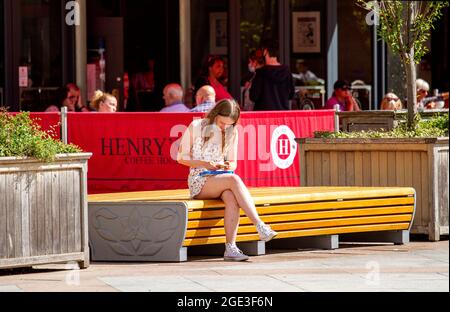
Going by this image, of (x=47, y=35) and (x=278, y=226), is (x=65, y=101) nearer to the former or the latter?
(x=47, y=35)

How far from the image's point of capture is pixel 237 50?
2020 cm

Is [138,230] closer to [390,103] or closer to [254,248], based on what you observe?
[254,248]

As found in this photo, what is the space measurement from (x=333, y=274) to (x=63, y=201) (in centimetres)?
219

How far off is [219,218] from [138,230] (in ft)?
2.33

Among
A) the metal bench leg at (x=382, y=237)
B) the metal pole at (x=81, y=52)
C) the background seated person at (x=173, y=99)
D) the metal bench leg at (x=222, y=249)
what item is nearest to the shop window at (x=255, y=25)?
the metal pole at (x=81, y=52)

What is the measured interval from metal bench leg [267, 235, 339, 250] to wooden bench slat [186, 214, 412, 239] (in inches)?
6.0

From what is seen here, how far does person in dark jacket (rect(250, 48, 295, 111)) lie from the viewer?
15.7m

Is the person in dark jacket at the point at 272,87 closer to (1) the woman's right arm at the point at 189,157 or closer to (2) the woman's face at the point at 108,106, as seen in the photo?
(2) the woman's face at the point at 108,106

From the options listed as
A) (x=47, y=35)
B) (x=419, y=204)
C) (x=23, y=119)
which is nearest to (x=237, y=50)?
(x=47, y=35)

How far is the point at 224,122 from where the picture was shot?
11133mm

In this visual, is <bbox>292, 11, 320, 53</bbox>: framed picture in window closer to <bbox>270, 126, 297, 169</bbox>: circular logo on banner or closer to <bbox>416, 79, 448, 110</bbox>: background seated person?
<bbox>416, 79, 448, 110</bbox>: background seated person

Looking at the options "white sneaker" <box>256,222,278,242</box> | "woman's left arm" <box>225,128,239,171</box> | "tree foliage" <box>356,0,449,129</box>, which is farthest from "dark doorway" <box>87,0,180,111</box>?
"white sneaker" <box>256,222,278,242</box>

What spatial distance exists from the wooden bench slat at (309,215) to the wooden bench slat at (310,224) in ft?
0.12

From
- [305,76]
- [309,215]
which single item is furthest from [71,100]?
[309,215]
